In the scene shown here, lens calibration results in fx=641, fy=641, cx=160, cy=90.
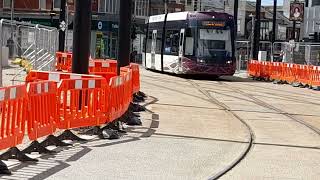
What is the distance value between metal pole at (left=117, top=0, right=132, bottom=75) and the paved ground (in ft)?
9.78

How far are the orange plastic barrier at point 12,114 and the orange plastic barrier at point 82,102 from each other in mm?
1659

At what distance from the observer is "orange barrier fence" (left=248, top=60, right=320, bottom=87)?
105 ft

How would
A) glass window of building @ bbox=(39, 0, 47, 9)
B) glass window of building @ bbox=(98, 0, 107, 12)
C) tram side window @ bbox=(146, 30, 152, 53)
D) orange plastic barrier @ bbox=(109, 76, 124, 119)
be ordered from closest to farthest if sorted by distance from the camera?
orange plastic barrier @ bbox=(109, 76, 124, 119)
tram side window @ bbox=(146, 30, 152, 53)
glass window of building @ bbox=(39, 0, 47, 9)
glass window of building @ bbox=(98, 0, 107, 12)

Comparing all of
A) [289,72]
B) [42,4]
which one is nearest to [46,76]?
[289,72]

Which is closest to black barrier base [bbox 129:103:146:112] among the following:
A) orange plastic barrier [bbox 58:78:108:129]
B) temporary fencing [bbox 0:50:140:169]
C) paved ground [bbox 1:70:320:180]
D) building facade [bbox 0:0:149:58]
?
paved ground [bbox 1:70:320:180]

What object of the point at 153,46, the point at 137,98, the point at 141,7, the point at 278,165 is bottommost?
the point at 278,165

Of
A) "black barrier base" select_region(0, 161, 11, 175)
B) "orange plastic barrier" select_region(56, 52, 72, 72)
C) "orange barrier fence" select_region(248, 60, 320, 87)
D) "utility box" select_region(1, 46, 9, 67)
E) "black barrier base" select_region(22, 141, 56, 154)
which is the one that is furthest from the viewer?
"orange plastic barrier" select_region(56, 52, 72, 72)

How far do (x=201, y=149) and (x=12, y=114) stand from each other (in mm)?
3588

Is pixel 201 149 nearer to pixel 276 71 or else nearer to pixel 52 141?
pixel 52 141

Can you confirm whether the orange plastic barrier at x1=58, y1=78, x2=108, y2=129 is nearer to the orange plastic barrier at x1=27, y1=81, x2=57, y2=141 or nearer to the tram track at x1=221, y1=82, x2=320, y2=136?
the orange plastic barrier at x1=27, y1=81, x2=57, y2=141

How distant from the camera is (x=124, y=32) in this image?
21625mm

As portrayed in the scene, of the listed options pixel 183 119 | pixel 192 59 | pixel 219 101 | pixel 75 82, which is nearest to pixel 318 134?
pixel 183 119

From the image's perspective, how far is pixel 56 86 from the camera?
11.4 metres

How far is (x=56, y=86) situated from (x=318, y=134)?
6062 mm
